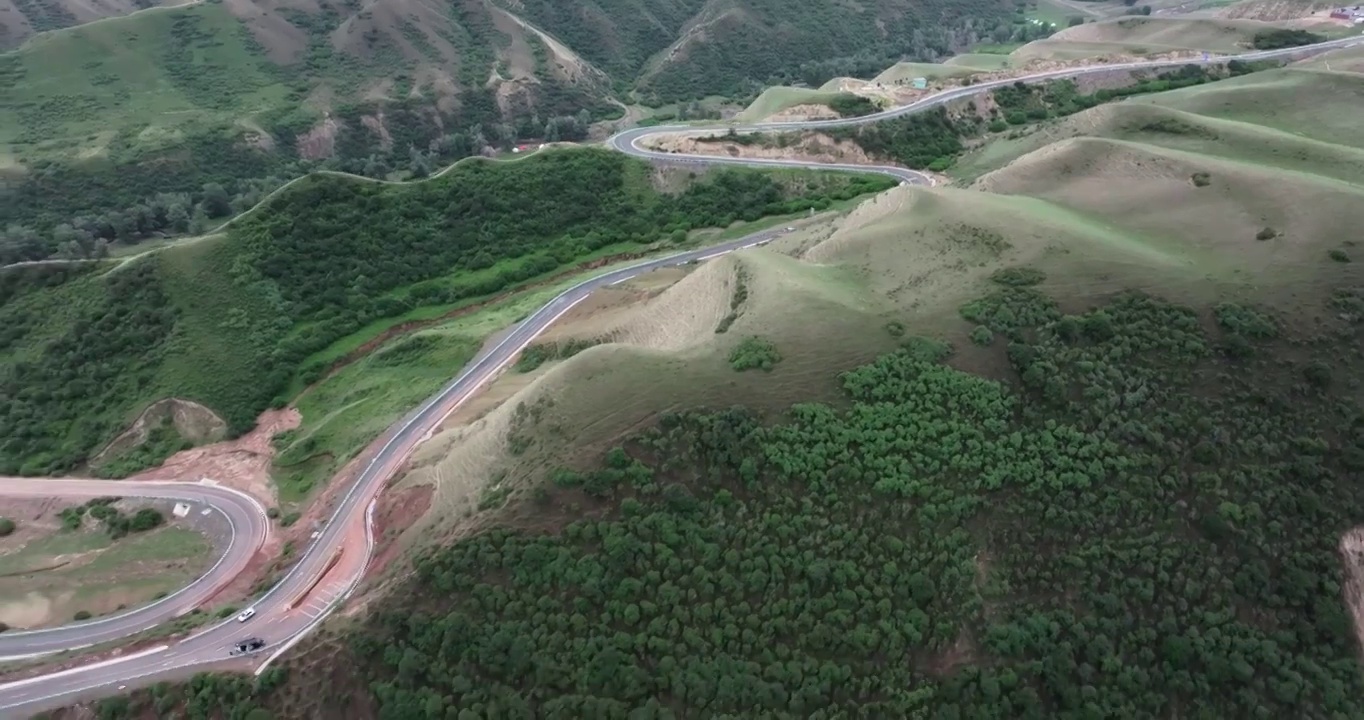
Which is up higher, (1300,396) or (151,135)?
(151,135)

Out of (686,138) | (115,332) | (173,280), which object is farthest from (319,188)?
(686,138)

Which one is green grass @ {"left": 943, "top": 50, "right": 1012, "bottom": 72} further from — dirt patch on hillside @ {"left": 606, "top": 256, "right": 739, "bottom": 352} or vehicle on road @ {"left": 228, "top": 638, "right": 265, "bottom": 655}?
vehicle on road @ {"left": 228, "top": 638, "right": 265, "bottom": 655}

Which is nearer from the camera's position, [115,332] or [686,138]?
[115,332]

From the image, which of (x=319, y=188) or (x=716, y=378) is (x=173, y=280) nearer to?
(x=319, y=188)

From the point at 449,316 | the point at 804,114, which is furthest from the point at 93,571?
the point at 804,114

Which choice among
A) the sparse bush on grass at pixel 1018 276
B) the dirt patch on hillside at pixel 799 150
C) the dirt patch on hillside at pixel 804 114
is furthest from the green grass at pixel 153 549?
the dirt patch on hillside at pixel 804 114

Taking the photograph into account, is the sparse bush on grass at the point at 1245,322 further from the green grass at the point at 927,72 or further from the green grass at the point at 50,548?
the green grass at the point at 927,72

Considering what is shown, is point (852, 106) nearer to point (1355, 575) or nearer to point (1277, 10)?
point (1355, 575)
